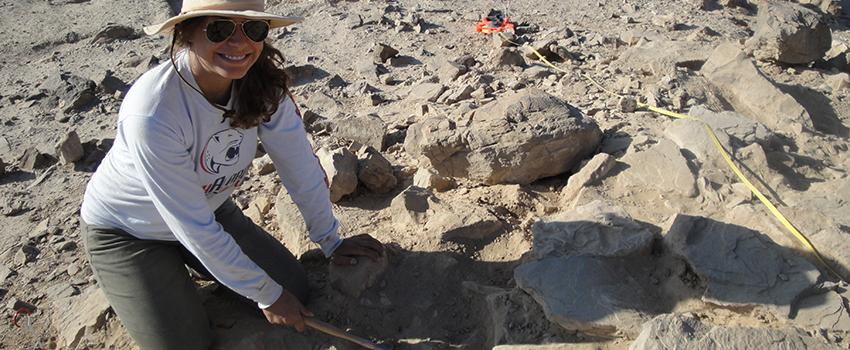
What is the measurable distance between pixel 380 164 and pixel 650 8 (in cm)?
432

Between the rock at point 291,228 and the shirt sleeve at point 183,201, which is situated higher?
the shirt sleeve at point 183,201

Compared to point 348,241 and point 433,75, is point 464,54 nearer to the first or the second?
point 433,75

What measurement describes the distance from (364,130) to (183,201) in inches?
84.8

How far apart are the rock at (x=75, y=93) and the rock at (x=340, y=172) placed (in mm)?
2852

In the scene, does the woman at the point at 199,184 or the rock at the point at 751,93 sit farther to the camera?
the rock at the point at 751,93

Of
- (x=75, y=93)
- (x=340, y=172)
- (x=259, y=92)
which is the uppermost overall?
(x=259, y=92)

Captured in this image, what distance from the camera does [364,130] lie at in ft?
14.3

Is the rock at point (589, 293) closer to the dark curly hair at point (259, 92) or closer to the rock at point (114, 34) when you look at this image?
the dark curly hair at point (259, 92)

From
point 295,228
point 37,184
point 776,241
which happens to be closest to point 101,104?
point 37,184

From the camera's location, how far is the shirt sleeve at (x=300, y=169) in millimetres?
2688

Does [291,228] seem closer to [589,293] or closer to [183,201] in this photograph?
[183,201]

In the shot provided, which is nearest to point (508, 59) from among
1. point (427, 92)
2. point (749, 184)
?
point (427, 92)

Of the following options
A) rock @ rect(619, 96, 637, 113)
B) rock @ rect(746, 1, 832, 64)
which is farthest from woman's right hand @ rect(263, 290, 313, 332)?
rock @ rect(746, 1, 832, 64)

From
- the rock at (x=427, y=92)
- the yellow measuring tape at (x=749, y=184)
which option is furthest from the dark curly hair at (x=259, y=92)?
the rock at (x=427, y=92)
